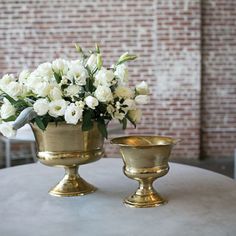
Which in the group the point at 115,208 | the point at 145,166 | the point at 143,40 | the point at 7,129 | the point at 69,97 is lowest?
the point at 115,208

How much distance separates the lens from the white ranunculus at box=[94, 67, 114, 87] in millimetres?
1273

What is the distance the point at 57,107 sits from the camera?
1.25m

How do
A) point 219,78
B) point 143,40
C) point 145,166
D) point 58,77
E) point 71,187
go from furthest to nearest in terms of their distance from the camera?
point 219,78
point 143,40
point 71,187
point 58,77
point 145,166

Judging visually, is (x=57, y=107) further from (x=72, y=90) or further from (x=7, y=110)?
(x=7, y=110)

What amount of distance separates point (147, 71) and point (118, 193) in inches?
124

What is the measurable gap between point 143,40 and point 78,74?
3231 millimetres

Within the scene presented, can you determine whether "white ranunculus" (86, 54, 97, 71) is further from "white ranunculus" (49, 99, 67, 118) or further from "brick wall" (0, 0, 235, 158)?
"brick wall" (0, 0, 235, 158)

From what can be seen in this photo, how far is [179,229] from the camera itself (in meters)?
1.08

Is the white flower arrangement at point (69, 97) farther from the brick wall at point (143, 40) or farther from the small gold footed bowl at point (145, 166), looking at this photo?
the brick wall at point (143, 40)

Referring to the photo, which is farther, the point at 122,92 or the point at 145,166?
the point at 122,92

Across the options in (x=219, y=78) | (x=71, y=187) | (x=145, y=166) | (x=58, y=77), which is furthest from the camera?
(x=219, y=78)

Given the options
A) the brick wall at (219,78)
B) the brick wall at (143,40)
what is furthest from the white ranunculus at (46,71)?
the brick wall at (219,78)

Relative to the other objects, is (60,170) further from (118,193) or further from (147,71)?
(147,71)

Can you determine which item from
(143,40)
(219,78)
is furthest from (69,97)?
(219,78)
